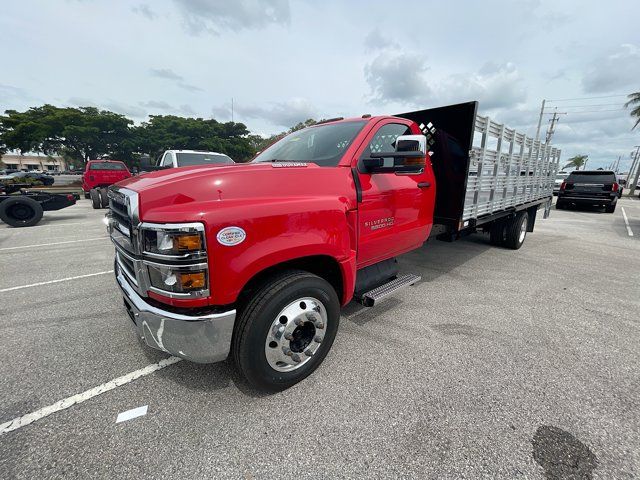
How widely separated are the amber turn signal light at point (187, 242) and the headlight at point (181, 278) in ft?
0.34

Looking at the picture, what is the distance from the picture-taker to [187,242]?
5.29ft

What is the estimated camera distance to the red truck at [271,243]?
1.70 meters

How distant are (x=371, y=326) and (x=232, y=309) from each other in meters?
1.70

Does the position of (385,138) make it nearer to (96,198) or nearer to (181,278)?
(181,278)

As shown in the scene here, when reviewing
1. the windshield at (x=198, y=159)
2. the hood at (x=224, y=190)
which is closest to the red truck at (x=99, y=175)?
the windshield at (x=198, y=159)

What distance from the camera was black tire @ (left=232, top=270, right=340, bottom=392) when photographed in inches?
75.0

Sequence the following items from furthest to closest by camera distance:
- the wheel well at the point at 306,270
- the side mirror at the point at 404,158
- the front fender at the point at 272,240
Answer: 1. the side mirror at the point at 404,158
2. the wheel well at the point at 306,270
3. the front fender at the point at 272,240

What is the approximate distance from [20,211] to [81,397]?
8915mm

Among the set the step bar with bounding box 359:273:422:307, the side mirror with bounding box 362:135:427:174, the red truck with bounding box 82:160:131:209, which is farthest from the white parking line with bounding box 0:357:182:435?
the red truck with bounding box 82:160:131:209

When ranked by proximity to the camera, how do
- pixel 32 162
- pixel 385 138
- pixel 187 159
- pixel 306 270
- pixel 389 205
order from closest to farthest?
1. pixel 306 270
2. pixel 389 205
3. pixel 385 138
4. pixel 187 159
5. pixel 32 162

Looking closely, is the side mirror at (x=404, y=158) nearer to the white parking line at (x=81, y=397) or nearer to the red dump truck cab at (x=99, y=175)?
the white parking line at (x=81, y=397)

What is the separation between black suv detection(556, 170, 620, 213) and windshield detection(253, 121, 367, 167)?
Result: 15393 millimetres

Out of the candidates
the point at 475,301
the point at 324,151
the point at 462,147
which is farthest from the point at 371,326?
the point at 462,147

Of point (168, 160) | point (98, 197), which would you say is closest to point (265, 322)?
point (168, 160)
